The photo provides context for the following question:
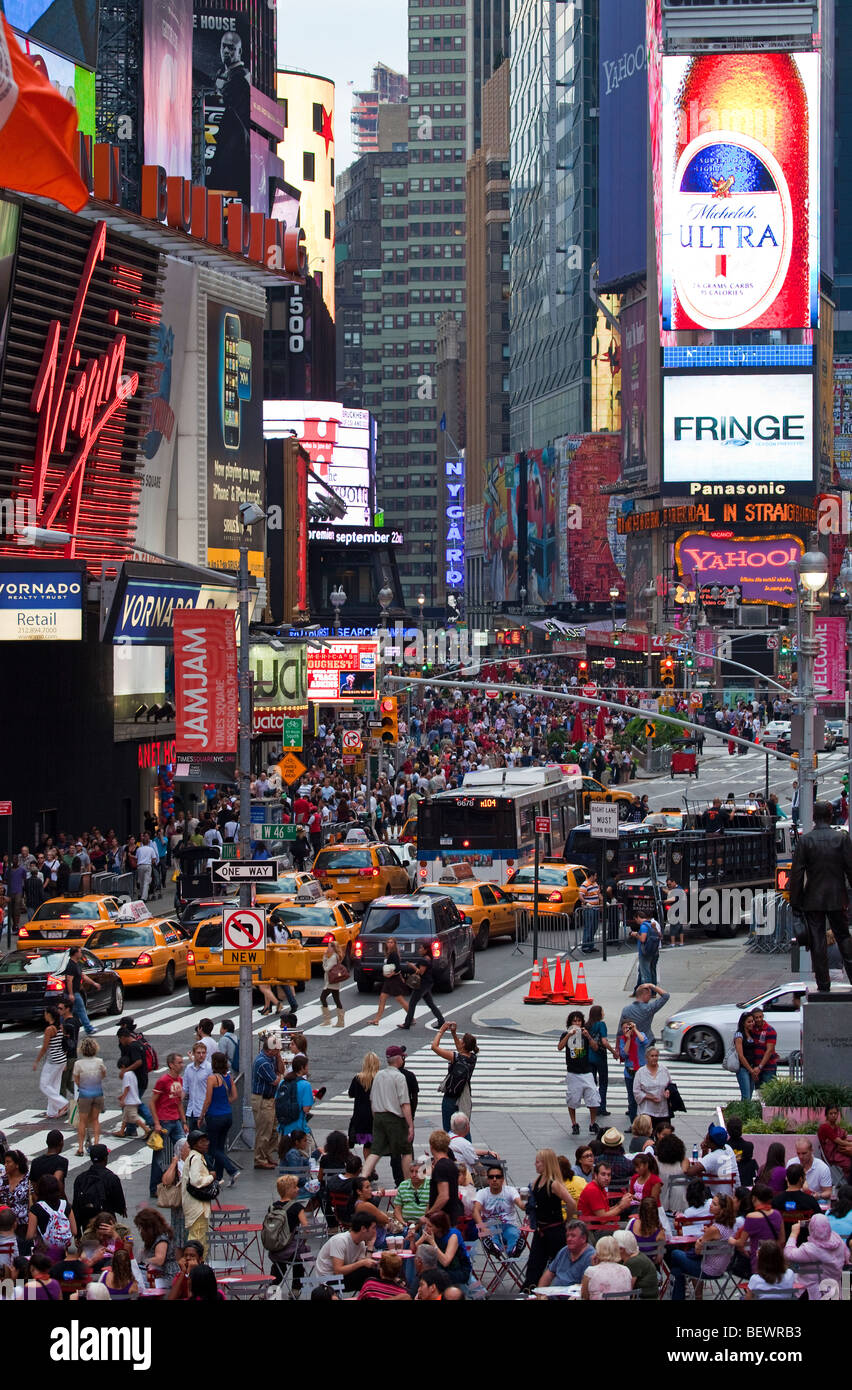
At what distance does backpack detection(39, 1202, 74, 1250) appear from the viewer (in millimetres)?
15873

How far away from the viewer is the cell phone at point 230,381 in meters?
66.4

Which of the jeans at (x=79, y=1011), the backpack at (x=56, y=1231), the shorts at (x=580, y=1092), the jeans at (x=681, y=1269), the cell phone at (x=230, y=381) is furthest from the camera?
the cell phone at (x=230, y=381)

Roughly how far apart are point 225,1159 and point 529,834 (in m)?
24.1

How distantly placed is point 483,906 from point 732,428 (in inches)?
3405

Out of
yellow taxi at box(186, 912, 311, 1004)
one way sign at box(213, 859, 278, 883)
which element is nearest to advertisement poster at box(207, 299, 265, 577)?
yellow taxi at box(186, 912, 311, 1004)

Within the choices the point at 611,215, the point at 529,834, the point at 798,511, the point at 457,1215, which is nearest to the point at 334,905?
the point at 529,834

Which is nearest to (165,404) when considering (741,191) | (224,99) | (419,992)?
(419,992)

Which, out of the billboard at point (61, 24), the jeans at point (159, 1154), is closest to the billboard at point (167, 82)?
the billboard at point (61, 24)

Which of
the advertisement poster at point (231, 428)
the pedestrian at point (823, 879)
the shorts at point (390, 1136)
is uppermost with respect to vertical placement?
the advertisement poster at point (231, 428)

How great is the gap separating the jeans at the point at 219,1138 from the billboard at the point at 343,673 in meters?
57.8

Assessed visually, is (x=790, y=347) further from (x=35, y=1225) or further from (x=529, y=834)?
(x=35, y=1225)

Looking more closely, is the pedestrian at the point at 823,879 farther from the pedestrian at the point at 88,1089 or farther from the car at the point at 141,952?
the car at the point at 141,952

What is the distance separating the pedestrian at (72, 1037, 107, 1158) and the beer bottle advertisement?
323ft
